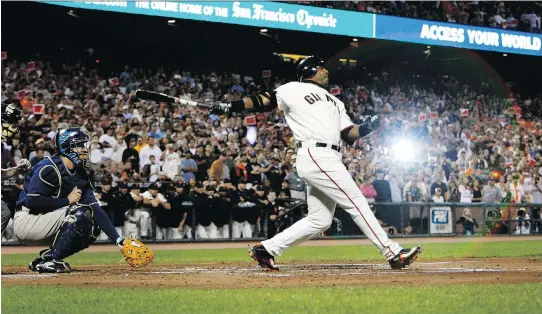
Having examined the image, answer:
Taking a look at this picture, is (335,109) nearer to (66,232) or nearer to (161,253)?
(66,232)

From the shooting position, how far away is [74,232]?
771 cm

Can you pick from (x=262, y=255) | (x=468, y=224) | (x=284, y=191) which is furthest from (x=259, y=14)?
(x=262, y=255)

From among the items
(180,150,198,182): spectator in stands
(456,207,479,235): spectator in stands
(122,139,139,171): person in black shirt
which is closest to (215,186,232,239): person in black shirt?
(180,150,198,182): spectator in stands

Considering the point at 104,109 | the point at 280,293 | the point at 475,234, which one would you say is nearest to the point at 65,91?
the point at 104,109

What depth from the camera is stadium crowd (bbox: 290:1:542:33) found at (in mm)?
24531

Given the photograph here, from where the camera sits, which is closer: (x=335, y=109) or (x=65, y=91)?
(x=335, y=109)

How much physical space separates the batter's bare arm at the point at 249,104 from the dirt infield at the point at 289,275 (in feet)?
4.99

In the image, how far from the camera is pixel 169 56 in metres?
24.8

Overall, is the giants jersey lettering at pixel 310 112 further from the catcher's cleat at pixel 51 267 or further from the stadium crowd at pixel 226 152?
the stadium crowd at pixel 226 152

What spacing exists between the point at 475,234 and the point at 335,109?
1189 centimetres

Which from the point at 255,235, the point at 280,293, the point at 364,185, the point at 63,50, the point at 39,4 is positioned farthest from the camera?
the point at 63,50

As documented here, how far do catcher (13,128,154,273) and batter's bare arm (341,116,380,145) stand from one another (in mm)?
2259

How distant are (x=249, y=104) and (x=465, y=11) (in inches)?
818

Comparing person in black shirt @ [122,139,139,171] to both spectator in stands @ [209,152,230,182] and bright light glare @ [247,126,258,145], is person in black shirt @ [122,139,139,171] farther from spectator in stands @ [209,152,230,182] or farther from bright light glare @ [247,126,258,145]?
bright light glare @ [247,126,258,145]
